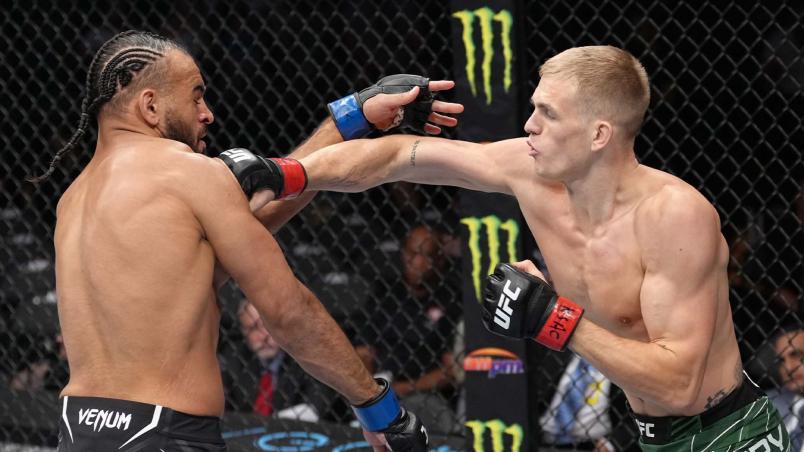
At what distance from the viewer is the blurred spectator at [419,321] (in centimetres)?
367

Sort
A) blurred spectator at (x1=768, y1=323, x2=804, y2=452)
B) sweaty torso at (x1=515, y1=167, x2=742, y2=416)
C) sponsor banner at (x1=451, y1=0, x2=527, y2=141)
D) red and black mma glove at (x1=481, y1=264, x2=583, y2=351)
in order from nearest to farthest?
red and black mma glove at (x1=481, y1=264, x2=583, y2=351)
sweaty torso at (x1=515, y1=167, x2=742, y2=416)
sponsor banner at (x1=451, y1=0, x2=527, y2=141)
blurred spectator at (x1=768, y1=323, x2=804, y2=452)

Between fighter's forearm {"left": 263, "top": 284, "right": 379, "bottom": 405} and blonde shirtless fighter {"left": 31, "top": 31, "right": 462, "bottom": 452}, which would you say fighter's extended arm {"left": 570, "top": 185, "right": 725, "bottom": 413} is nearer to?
fighter's forearm {"left": 263, "top": 284, "right": 379, "bottom": 405}

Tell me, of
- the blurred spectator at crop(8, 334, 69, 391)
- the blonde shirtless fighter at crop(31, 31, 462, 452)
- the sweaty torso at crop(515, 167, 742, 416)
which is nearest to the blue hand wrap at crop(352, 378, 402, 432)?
the blonde shirtless fighter at crop(31, 31, 462, 452)

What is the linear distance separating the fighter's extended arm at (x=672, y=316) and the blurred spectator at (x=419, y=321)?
66.3 inches

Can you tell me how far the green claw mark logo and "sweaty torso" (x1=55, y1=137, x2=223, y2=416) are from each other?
116cm

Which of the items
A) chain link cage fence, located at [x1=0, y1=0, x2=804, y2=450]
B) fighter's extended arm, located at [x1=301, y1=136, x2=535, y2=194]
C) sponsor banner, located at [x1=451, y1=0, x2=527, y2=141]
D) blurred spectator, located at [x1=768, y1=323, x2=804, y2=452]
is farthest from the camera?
chain link cage fence, located at [x1=0, y1=0, x2=804, y2=450]

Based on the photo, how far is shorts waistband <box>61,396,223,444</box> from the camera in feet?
5.84

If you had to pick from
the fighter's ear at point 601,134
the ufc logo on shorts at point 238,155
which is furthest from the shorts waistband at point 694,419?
the ufc logo on shorts at point 238,155

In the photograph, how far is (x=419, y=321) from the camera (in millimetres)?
3793

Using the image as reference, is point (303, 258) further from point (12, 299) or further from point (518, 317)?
point (518, 317)

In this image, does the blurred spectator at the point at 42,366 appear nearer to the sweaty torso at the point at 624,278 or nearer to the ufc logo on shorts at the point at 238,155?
the ufc logo on shorts at the point at 238,155

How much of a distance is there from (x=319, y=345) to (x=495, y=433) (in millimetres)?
1073

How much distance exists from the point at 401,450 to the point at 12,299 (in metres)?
2.82

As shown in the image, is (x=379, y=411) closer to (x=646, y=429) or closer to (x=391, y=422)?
(x=391, y=422)
